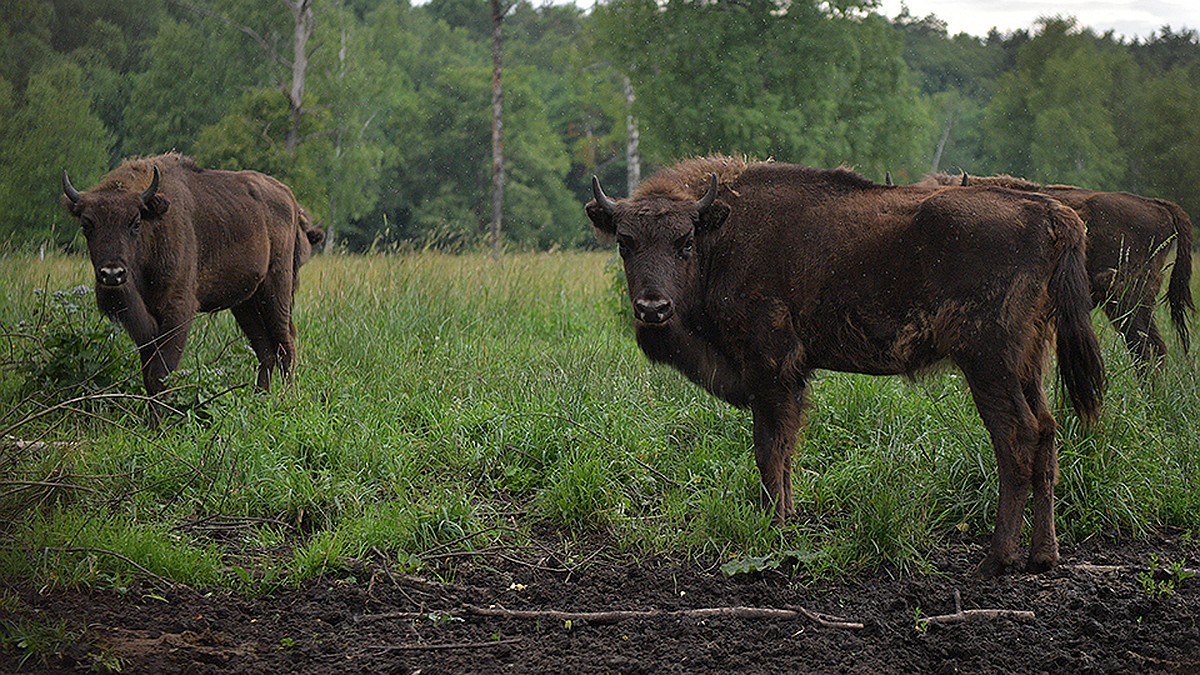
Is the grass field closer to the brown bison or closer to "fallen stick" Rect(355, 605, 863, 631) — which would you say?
the brown bison

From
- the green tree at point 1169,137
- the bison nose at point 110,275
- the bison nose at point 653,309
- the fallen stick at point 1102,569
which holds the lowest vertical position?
the fallen stick at point 1102,569

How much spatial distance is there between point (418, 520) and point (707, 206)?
2.44m

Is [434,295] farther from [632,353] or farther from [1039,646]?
[1039,646]

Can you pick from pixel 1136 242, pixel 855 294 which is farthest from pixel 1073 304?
pixel 1136 242

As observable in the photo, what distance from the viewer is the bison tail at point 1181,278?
29.7 feet

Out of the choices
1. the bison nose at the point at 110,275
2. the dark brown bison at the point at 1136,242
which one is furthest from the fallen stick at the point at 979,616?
the bison nose at the point at 110,275

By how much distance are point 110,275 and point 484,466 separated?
3306 millimetres

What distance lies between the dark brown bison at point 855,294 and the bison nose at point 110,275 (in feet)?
12.8

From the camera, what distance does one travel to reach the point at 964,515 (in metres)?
6.13

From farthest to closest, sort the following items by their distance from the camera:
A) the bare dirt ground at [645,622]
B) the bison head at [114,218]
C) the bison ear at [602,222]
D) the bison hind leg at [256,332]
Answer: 1. the bison hind leg at [256,332]
2. the bison head at [114,218]
3. the bison ear at [602,222]
4. the bare dirt ground at [645,622]

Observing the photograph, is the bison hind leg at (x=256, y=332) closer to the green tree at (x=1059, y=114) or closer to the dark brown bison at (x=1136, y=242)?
the dark brown bison at (x=1136, y=242)

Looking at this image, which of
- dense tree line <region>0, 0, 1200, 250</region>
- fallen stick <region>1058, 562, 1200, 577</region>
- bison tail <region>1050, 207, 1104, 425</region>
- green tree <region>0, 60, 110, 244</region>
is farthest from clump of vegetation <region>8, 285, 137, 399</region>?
fallen stick <region>1058, 562, 1200, 577</region>

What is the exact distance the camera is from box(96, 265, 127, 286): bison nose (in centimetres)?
786

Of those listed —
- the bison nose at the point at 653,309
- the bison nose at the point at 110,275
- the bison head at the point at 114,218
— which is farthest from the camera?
the bison head at the point at 114,218
